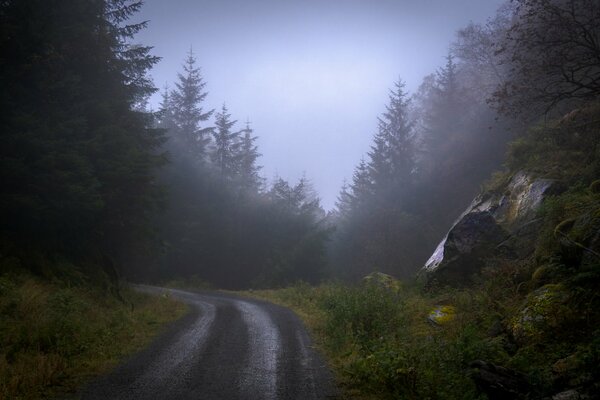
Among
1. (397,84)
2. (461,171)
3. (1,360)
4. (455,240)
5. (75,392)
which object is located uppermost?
(397,84)

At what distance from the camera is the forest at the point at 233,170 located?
11.4 m

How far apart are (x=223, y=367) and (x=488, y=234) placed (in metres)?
11.5

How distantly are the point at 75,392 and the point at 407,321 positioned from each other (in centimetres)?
951

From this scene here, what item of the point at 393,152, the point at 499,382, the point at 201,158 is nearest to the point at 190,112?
the point at 201,158

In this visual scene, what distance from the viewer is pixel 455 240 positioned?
15711 millimetres

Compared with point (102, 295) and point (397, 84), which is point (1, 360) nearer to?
point (102, 295)

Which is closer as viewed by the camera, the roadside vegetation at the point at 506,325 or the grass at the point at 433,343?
the roadside vegetation at the point at 506,325

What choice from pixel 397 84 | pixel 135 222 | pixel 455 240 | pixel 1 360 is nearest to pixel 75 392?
pixel 1 360

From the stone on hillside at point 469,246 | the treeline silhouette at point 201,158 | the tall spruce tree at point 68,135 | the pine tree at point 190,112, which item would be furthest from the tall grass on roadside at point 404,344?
the pine tree at point 190,112

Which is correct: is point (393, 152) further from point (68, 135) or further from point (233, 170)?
point (68, 135)

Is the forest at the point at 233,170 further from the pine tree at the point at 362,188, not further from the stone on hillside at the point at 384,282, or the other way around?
the stone on hillside at the point at 384,282

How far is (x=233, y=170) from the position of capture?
44688 millimetres

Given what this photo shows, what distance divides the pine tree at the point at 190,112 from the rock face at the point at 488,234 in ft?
105

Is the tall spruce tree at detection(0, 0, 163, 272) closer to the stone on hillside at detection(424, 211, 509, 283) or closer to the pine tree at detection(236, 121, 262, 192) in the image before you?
the stone on hillside at detection(424, 211, 509, 283)
